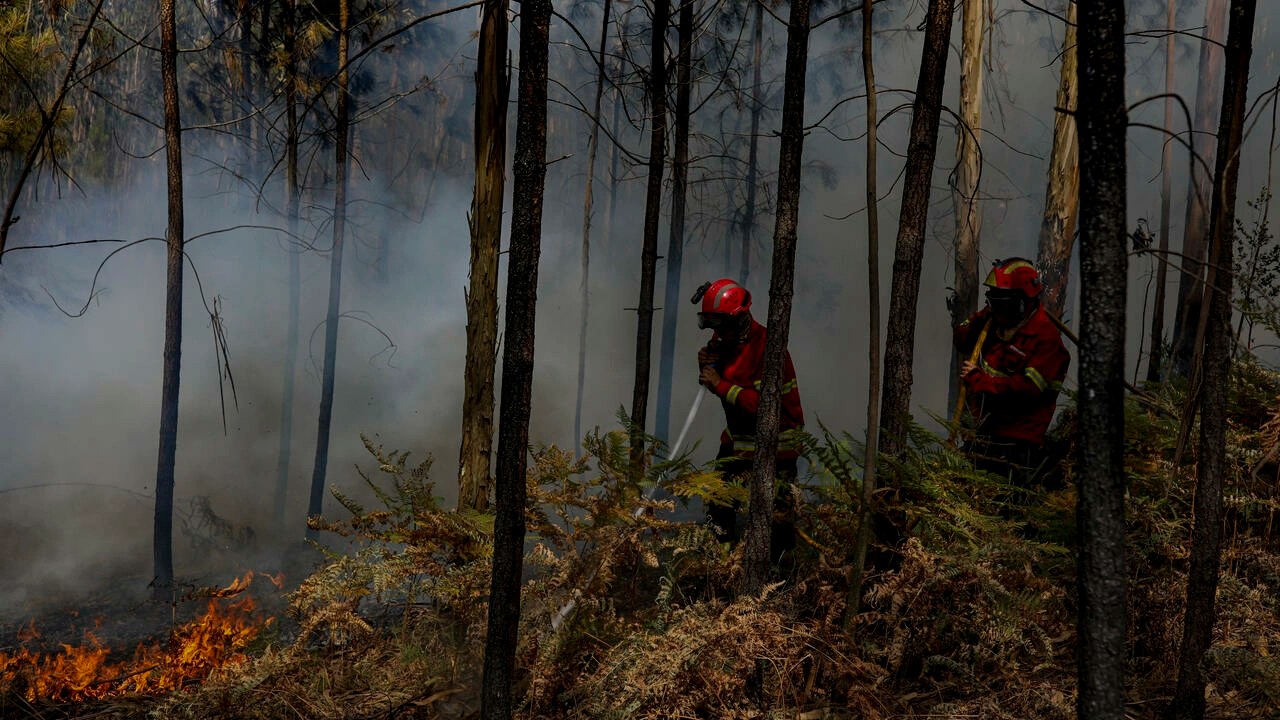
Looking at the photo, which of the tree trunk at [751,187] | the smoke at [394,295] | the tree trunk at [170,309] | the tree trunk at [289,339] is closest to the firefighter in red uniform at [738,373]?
the tree trunk at [170,309]

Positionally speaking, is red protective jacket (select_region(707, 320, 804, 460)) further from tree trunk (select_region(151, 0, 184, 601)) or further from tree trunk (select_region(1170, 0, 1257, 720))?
tree trunk (select_region(151, 0, 184, 601))

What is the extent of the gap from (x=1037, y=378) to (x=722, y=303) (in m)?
2.17

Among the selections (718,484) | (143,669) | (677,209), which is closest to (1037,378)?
(718,484)

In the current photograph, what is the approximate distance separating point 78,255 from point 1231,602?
18997 millimetres

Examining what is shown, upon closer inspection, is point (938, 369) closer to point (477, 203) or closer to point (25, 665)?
point (477, 203)

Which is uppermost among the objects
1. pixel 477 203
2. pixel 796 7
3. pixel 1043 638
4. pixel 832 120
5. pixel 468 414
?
pixel 832 120

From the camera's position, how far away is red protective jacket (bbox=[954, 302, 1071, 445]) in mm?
5492

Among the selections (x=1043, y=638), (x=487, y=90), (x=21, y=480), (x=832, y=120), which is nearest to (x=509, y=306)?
(x=487, y=90)

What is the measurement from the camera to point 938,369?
59.7 ft

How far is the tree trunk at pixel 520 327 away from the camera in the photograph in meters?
2.58

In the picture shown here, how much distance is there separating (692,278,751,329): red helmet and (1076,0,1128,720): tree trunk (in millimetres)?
4216

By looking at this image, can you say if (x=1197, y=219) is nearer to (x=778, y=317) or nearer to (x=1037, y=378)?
(x=1037, y=378)

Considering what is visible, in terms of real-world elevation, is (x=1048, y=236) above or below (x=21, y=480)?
above

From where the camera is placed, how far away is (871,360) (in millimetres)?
3260
